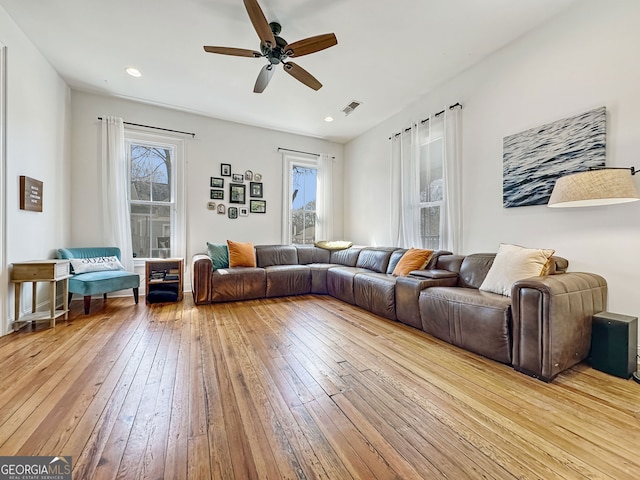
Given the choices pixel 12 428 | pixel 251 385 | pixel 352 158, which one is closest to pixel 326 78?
pixel 352 158

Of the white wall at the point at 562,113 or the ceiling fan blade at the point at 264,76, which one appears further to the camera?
the ceiling fan blade at the point at 264,76

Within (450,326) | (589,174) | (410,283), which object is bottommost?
(450,326)

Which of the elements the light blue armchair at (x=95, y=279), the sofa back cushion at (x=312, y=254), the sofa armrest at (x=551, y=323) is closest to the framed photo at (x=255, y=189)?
the sofa back cushion at (x=312, y=254)

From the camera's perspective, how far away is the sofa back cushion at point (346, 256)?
15.3 ft

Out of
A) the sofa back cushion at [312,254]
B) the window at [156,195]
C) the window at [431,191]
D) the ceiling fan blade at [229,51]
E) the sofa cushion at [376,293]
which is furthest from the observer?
the sofa back cushion at [312,254]

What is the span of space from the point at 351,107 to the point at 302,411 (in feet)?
13.6

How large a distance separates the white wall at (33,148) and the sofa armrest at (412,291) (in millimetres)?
3866

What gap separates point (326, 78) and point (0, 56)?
125 inches

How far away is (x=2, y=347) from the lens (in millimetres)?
2266

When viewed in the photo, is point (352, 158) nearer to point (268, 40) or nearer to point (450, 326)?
point (268, 40)

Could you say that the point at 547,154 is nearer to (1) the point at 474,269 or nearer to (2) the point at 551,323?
(1) the point at 474,269

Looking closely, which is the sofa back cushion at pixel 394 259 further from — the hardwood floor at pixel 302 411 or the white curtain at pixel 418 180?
the hardwood floor at pixel 302 411

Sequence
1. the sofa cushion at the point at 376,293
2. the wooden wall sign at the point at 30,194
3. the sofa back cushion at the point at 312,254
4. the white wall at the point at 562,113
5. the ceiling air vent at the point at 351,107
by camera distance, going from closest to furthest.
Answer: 1. the white wall at the point at 562,113
2. the wooden wall sign at the point at 30,194
3. the sofa cushion at the point at 376,293
4. the ceiling air vent at the point at 351,107
5. the sofa back cushion at the point at 312,254

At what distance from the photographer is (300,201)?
5.59 m
